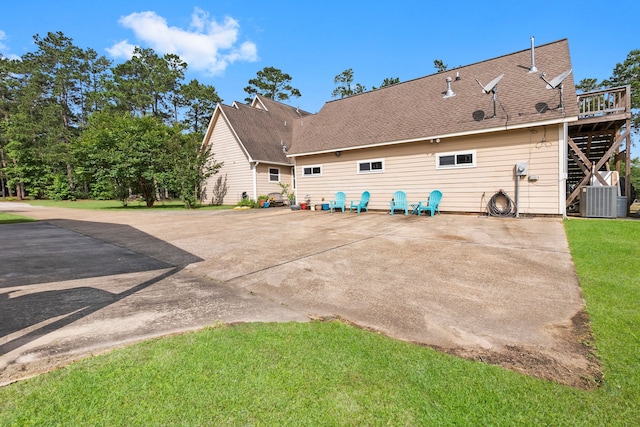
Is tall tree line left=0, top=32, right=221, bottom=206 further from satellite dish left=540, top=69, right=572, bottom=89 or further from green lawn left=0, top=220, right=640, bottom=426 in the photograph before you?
green lawn left=0, top=220, right=640, bottom=426

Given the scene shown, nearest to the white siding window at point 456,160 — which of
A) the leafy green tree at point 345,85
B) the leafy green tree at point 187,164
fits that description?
the leafy green tree at point 187,164

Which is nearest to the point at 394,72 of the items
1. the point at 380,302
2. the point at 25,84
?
the point at 380,302

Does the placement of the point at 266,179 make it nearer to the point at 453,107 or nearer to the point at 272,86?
the point at 453,107

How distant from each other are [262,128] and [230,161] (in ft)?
11.6

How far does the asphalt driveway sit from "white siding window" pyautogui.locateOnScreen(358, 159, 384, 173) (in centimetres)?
661

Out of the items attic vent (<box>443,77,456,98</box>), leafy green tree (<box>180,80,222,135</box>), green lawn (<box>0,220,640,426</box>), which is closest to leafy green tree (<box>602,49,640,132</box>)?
attic vent (<box>443,77,456,98</box>)

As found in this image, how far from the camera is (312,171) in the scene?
51.6 ft

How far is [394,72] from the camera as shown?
38.9m

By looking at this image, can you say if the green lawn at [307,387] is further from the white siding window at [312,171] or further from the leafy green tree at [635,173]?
the leafy green tree at [635,173]

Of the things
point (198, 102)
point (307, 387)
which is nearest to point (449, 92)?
point (307, 387)

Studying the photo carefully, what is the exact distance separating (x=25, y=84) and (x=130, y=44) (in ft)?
49.5

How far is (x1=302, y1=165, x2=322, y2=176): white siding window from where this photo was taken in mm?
15406

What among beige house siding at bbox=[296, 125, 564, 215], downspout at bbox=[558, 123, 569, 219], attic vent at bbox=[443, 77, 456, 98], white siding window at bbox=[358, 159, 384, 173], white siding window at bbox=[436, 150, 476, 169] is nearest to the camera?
downspout at bbox=[558, 123, 569, 219]

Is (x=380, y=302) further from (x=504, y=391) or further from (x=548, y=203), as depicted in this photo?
(x=548, y=203)
